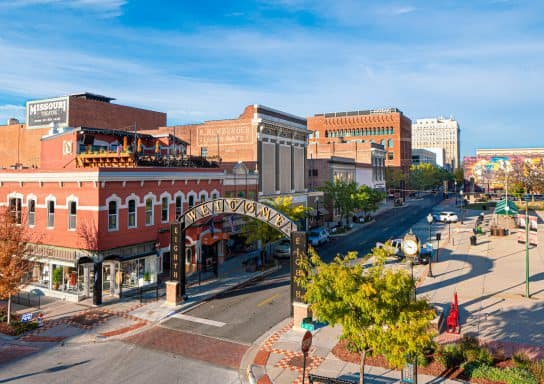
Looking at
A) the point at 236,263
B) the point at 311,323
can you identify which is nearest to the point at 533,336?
the point at 311,323

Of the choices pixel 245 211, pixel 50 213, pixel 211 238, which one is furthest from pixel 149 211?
pixel 245 211

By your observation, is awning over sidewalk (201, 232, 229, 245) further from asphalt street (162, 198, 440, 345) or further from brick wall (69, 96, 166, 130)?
brick wall (69, 96, 166, 130)

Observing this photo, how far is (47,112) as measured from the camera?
52.9 meters

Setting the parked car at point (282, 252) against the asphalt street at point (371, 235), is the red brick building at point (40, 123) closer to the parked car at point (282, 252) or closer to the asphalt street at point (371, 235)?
the parked car at point (282, 252)

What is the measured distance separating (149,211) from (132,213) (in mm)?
1618

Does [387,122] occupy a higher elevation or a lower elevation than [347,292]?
higher


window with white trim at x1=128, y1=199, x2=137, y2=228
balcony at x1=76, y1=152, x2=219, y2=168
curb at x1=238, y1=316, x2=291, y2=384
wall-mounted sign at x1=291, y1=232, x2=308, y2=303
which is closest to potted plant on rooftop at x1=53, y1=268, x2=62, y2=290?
window with white trim at x1=128, y1=199, x2=137, y2=228

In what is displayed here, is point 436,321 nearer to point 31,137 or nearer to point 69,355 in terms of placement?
point 69,355

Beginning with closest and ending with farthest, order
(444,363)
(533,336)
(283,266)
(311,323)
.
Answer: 1. (444,363)
2. (533,336)
3. (311,323)
4. (283,266)

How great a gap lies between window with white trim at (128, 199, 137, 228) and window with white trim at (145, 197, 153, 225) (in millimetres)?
1114

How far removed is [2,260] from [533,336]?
25.2 meters

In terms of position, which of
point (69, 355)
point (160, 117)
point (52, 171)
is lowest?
point (69, 355)

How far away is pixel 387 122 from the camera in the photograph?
122250mm

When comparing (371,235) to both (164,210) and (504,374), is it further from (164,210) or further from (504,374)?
(504,374)
